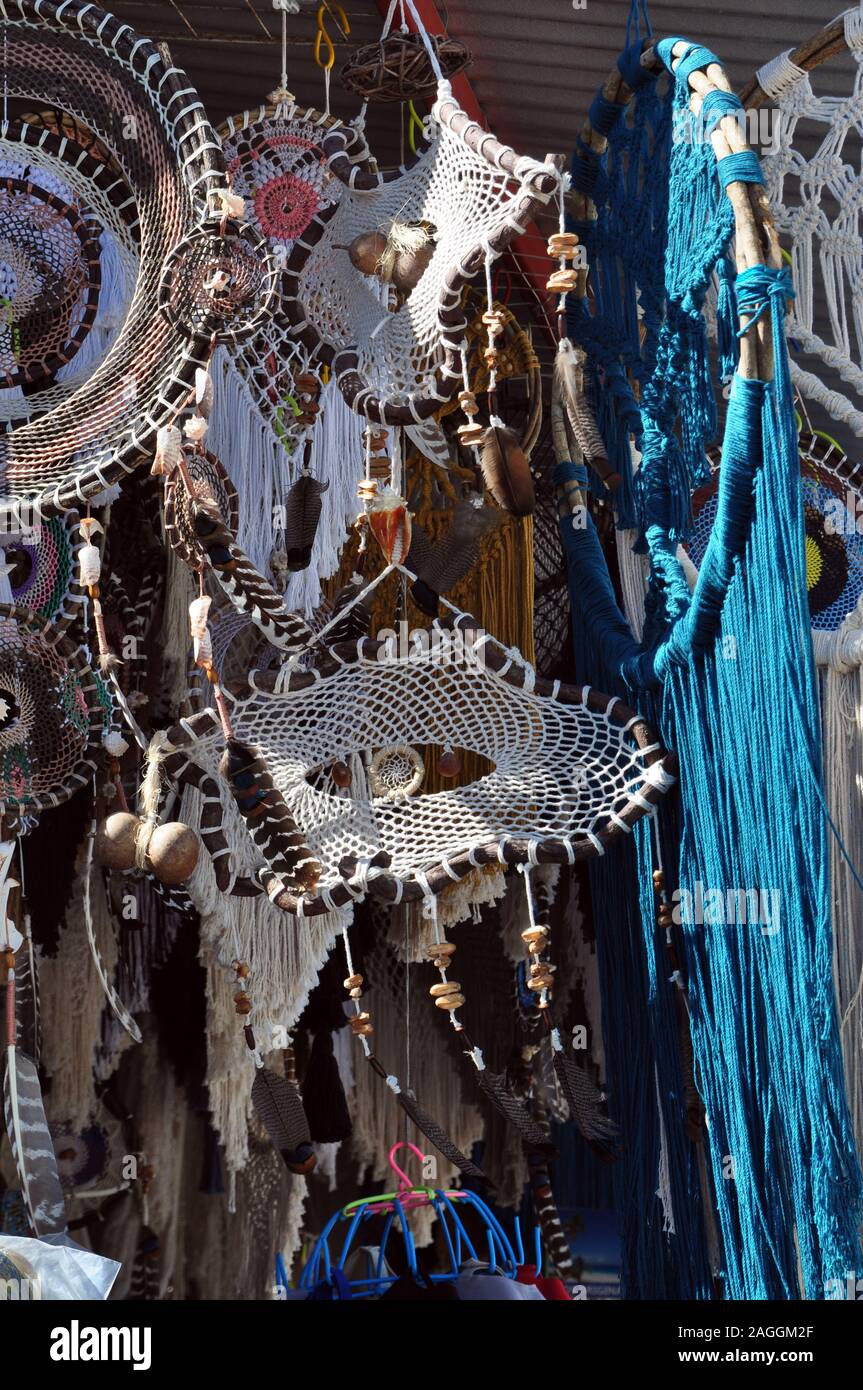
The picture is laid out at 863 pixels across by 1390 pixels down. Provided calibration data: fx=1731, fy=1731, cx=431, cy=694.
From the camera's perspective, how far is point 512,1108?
8.39ft

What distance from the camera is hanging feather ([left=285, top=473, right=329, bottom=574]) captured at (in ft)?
8.55

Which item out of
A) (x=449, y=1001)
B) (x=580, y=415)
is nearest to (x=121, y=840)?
(x=449, y=1001)

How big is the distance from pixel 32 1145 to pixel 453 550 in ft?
3.56

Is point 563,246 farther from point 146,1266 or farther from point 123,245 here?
point 146,1266

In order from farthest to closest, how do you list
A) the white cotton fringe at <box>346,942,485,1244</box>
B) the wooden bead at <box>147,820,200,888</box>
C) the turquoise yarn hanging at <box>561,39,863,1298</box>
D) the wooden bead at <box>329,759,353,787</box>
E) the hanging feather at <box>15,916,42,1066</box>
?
the white cotton fringe at <box>346,942,485,1244</box>, the wooden bead at <box>329,759,353,787</box>, the hanging feather at <box>15,916,42,1066</box>, the wooden bead at <box>147,820,200,888</box>, the turquoise yarn hanging at <box>561,39,863,1298</box>

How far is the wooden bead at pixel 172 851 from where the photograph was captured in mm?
2230

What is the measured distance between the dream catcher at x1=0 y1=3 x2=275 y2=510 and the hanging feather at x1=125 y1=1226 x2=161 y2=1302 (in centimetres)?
127

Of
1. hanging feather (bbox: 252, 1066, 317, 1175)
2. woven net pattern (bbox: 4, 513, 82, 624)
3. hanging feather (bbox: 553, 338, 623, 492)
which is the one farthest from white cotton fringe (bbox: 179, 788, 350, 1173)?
hanging feather (bbox: 553, 338, 623, 492)

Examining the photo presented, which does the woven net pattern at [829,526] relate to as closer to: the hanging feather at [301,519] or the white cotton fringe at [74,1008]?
the hanging feather at [301,519]

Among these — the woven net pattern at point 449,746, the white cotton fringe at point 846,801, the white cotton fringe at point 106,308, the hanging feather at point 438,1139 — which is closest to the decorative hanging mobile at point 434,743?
the woven net pattern at point 449,746

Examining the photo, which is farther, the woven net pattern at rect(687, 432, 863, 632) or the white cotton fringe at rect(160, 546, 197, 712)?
the woven net pattern at rect(687, 432, 863, 632)

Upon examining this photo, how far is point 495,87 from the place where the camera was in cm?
317

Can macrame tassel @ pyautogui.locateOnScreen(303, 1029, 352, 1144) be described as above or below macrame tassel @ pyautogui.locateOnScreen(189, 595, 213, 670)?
below

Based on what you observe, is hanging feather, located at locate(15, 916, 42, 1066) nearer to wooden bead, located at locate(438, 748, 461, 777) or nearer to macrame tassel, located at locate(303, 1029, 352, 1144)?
macrame tassel, located at locate(303, 1029, 352, 1144)
